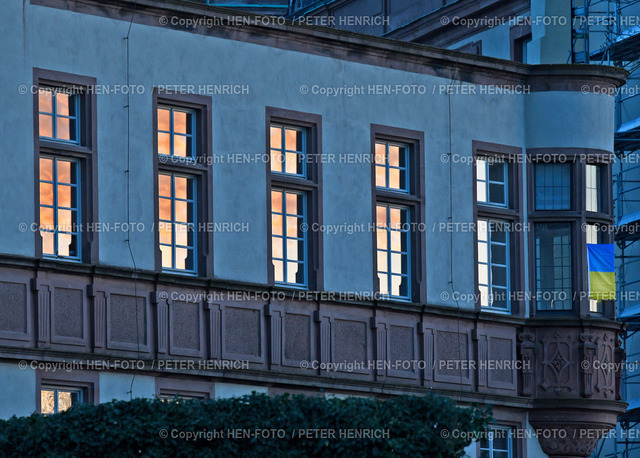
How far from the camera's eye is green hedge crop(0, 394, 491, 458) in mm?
26547

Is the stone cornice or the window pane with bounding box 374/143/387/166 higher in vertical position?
the stone cornice

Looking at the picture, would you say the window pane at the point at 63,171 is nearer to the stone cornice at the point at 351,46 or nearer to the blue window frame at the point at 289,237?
the stone cornice at the point at 351,46

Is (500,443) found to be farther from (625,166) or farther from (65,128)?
(625,166)

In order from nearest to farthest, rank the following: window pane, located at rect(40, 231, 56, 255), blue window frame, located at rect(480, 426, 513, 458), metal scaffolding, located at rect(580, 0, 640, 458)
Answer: window pane, located at rect(40, 231, 56, 255), blue window frame, located at rect(480, 426, 513, 458), metal scaffolding, located at rect(580, 0, 640, 458)

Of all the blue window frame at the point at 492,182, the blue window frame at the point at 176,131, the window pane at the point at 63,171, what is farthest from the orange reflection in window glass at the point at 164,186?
the blue window frame at the point at 492,182

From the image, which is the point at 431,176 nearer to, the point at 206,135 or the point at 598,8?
the point at 206,135

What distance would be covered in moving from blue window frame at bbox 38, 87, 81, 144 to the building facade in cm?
3

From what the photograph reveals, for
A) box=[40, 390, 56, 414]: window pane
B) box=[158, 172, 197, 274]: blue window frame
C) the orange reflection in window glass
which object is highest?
the orange reflection in window glass

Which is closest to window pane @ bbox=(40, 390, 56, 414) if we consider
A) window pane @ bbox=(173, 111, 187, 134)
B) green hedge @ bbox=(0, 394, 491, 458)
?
green hedge @ bbox=(0, 394, 491, 458)

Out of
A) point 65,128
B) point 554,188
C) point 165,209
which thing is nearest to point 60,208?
point 65,128

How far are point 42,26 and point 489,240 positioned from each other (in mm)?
9309

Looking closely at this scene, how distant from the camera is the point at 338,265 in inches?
1340

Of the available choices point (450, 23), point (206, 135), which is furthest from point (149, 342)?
point (450, 23)

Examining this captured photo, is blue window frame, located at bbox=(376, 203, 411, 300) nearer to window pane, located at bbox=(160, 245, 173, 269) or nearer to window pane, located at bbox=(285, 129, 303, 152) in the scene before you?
window pane, located at bbox=(285, 129, 303, 152)
